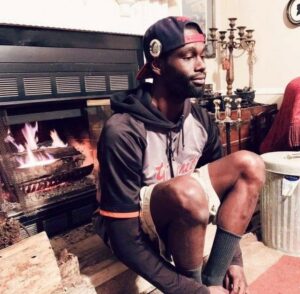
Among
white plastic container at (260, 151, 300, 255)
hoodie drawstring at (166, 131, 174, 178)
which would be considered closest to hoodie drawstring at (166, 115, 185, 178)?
hoodie drawstring at (166, 131, 174, 178)

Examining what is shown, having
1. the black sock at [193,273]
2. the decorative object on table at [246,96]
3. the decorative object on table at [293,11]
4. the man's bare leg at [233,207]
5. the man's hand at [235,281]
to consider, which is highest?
the decorative object on table at [293,11]

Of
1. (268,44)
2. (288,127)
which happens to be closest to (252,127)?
(288,127)

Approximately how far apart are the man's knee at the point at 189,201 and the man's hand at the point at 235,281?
0.33m

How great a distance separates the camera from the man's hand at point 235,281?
3.60 feet

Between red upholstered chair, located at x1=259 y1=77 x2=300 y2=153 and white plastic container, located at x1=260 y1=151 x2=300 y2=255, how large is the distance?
0.34 meters

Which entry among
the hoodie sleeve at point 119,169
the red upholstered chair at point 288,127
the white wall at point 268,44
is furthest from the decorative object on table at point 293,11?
the hoodie sleeve at point 119,169

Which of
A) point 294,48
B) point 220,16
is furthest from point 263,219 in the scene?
point 220,16

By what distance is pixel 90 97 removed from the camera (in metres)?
1.74

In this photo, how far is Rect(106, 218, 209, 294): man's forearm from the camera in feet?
3.25

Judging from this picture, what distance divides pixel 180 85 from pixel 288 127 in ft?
4.27

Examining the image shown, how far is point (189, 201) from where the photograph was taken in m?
0.92

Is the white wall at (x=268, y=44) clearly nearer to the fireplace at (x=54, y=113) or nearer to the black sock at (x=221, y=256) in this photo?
the fireplace at (x=54, y=113)

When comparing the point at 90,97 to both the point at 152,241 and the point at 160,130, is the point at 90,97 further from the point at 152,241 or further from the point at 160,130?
the point at 152,241

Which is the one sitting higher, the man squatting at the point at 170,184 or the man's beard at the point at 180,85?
the man's beard at the point at 180,85
